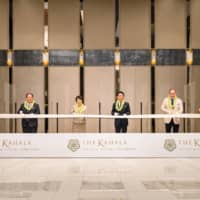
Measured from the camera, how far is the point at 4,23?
16.6m

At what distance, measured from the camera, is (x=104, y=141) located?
11.0 meters

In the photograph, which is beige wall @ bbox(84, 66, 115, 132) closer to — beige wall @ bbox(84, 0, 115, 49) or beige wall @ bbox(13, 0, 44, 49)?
beige wall @ bbox(84, 0, 115, 49)

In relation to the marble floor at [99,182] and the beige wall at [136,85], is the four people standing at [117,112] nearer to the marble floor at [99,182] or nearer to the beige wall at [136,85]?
the marble floor at [99,182]

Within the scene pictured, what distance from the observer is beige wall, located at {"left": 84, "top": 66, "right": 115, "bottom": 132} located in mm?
16609

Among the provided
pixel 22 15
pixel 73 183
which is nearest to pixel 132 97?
pixel 22 15

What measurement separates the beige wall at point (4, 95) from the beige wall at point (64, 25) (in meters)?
1.95

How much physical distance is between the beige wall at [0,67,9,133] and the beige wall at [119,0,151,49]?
14.5 ft

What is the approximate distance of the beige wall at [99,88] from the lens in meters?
16.6

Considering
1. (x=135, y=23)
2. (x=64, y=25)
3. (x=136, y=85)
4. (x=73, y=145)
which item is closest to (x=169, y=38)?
(x=135, y=23)

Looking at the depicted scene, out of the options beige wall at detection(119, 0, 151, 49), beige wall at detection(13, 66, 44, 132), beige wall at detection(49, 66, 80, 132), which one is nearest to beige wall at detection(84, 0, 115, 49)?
beige wall at detection(119, 0, 151, 49)

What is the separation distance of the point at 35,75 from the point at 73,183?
35.4 feet

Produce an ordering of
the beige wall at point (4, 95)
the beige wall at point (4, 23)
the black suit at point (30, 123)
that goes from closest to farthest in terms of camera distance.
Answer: the black suit at point (30, 123) < the beige wall at point (4, 95) < the beige wall at point (4, 23)

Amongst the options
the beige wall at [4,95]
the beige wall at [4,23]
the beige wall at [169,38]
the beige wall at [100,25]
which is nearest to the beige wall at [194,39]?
the beige wall at [169,38]

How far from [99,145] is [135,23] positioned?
6.95m
